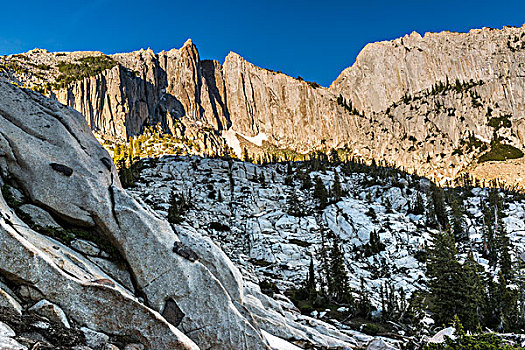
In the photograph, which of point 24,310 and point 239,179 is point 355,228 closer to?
point 239,179

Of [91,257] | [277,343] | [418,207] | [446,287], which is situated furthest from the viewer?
[418,207]

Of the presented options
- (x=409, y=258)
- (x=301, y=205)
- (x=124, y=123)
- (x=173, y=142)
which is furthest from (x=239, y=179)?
(x=124, y=123)

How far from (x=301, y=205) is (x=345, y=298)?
2068 inches

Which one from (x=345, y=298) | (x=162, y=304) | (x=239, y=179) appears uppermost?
(x=239, y=179)

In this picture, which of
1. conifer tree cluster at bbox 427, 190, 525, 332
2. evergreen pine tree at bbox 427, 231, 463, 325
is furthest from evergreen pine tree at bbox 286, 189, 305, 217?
evergreen pine tree at bbox 427, 231, 463, 325

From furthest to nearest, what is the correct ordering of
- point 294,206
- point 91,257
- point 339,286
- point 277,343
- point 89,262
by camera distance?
point 294,206 < point 339,286 < point 277,343 < point 91,257 < point 89,262

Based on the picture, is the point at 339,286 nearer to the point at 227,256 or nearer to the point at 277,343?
the point at 227,256

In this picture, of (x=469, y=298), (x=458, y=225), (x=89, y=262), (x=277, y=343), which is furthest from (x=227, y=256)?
(x=458, y=225)

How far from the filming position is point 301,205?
102 metres

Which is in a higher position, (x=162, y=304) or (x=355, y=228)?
(x=355, y=228)

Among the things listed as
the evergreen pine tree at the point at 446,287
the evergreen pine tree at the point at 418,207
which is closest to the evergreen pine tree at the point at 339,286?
the evergreen pine tree at the point at 446,287

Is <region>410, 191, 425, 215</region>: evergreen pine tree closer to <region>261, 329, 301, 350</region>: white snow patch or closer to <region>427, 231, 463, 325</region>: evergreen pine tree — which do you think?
<region>427, 231, 463, 325</region>: evergreen pine tree

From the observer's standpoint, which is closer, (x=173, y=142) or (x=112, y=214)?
(x=112, y=214)

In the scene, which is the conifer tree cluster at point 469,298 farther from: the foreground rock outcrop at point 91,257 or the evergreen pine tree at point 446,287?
the foreground rock outcrop at point 91,257
